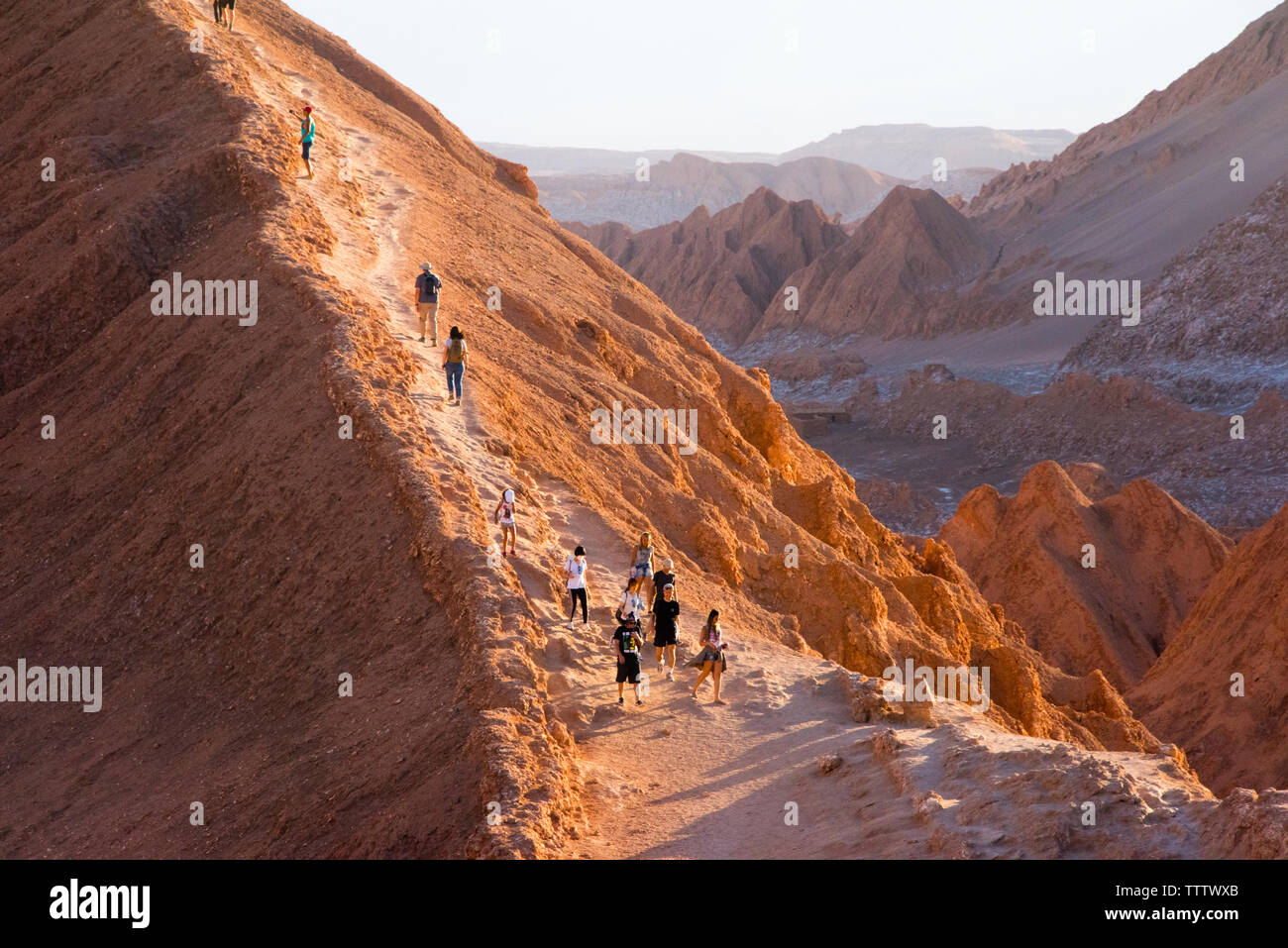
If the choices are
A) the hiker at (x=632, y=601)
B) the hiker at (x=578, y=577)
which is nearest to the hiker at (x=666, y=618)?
the hiker at (x=632, y=601)

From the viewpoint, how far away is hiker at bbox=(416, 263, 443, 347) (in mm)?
15758

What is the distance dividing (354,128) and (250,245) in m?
9.04

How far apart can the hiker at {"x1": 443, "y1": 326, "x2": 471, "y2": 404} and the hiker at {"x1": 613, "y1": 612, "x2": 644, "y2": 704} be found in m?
4.69

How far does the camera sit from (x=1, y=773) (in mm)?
12102

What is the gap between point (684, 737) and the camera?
10.8 meters

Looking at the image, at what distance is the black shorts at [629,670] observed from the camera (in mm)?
10938

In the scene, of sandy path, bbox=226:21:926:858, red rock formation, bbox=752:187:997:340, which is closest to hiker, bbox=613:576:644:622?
sandy path, bbox=226:21:926:858

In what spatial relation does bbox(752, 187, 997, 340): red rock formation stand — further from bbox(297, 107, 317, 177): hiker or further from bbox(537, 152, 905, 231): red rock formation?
bbox(537, 152, 905, 231): red rock formation

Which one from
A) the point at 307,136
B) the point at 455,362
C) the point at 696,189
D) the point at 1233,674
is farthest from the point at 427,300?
the point at 696,189

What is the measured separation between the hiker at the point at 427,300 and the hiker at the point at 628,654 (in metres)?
6.53

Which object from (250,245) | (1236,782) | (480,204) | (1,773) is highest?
(480,204)

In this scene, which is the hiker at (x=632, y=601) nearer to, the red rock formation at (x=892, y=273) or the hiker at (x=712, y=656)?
the hiker at (x=712, y=656)
